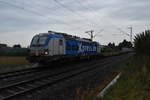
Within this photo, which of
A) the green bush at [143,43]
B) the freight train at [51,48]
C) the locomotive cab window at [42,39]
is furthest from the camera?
the locomotive cab window at [42,39]

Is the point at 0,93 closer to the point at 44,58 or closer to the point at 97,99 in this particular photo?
the point at 97,99

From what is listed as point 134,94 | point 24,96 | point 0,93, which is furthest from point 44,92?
point 134,94

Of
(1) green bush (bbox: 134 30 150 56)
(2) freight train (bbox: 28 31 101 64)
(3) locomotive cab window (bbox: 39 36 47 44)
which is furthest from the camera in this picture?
(3) locomotive cab window (bbox: 39 36 47 44)

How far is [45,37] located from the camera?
16.7 m

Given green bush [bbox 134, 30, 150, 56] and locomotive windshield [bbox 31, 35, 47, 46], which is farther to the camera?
locomotive windshield [bbox 31, 35, 47, 46]

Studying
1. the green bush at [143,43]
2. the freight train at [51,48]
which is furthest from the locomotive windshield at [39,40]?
the green bush at [143,43]

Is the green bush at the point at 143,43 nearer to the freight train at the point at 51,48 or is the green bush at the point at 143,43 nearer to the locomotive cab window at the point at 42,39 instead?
the freight train at the point at 51,48

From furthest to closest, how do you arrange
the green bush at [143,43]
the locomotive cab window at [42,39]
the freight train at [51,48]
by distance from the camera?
1. the locomotive cab window at [42,39]
2. the freight train at [51,48]
3. the green bush at [143,43]

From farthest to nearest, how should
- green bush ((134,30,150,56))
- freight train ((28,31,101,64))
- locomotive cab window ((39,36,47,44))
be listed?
locomotive cab window ((39,36,47,44))
freight train ((28,31,101,64))
green bush ((134,30,150,56))

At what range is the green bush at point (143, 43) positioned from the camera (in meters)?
14.5

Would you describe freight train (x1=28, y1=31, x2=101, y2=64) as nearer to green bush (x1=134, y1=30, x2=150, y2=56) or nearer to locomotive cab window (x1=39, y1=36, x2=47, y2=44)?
locomotive cab window (x1=39, y1=36, x2=47, y2=44)

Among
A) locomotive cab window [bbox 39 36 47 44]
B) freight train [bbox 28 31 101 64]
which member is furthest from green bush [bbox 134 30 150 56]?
locomotive cab window [bbox 39 36 47 44]

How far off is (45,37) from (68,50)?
13.1 ft

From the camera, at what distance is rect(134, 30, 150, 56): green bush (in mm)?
14461
